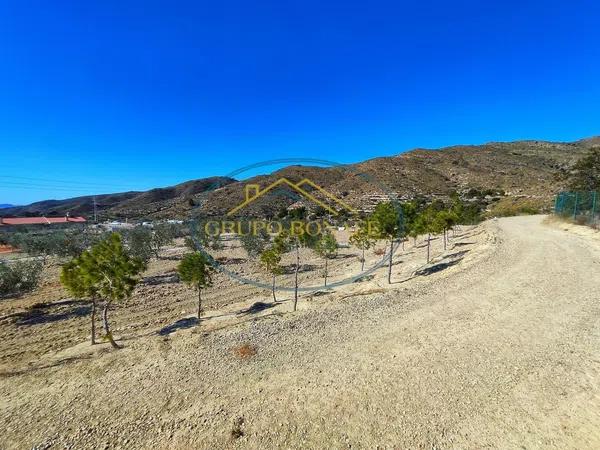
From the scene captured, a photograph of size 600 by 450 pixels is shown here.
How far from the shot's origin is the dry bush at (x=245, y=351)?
10.5 metres

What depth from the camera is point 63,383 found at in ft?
34.6

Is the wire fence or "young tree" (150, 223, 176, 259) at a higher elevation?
the wire fence

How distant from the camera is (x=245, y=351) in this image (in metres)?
10.7

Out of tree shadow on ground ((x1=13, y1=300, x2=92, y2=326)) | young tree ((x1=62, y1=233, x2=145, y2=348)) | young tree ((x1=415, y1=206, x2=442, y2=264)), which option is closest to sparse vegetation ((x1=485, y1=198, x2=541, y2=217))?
young tree ((x1=415, y1=206, x2=442, y2=264))

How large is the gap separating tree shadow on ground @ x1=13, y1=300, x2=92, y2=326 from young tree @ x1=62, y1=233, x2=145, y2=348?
27.4ft

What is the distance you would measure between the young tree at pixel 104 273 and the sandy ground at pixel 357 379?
105 inches

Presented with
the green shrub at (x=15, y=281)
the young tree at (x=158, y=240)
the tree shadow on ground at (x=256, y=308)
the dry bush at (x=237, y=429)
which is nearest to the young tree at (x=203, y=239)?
the young tree at (x=158, y=240)

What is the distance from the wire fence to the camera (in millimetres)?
27078

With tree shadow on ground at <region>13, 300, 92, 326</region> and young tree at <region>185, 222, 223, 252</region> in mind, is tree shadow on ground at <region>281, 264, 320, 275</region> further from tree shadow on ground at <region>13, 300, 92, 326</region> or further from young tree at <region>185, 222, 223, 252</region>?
tree shadow on ground at <region>13, 300, 92, 326</region>

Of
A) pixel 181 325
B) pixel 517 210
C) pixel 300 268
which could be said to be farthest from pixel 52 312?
pixel 517 210

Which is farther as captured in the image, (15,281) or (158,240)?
(158,240)

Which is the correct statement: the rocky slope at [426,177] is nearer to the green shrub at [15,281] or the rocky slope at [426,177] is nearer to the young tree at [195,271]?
the young tree at [195,271]

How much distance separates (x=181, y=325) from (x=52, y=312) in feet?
36.3

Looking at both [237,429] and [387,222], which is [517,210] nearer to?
[387,222]
